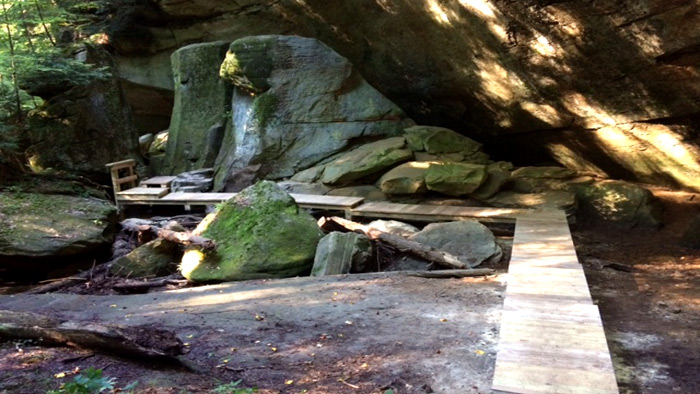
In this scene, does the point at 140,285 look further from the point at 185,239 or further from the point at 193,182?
the point at 193,182

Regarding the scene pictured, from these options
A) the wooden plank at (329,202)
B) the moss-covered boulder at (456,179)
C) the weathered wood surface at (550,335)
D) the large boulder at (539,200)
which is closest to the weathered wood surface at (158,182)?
the wooden plank at (329,202)

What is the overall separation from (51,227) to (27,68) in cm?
418

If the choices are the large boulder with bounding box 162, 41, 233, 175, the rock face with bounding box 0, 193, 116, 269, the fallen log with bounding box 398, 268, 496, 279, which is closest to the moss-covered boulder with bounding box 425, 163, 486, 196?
the fallen log with bounding box 398, 268, 496, 279

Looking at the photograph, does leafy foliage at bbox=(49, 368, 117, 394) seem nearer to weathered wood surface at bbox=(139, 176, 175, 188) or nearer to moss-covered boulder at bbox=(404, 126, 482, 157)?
moss-covered boulder at bbox=(404, 126, 482, 157)

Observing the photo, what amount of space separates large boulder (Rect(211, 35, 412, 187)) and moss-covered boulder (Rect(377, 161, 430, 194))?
1842mm

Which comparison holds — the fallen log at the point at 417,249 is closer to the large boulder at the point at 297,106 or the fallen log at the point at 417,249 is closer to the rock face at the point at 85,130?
the large boulder at the point at 297,106

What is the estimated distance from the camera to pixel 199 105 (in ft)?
49.2

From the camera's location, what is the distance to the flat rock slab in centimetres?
379

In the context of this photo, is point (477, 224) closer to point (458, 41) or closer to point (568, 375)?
point (458, 41)

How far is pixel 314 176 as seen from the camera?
40.9 feet

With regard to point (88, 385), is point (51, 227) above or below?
below

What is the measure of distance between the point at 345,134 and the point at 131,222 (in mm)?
5242

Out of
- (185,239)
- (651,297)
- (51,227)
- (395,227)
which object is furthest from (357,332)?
(51,227)

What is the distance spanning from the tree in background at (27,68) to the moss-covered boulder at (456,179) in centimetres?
831
